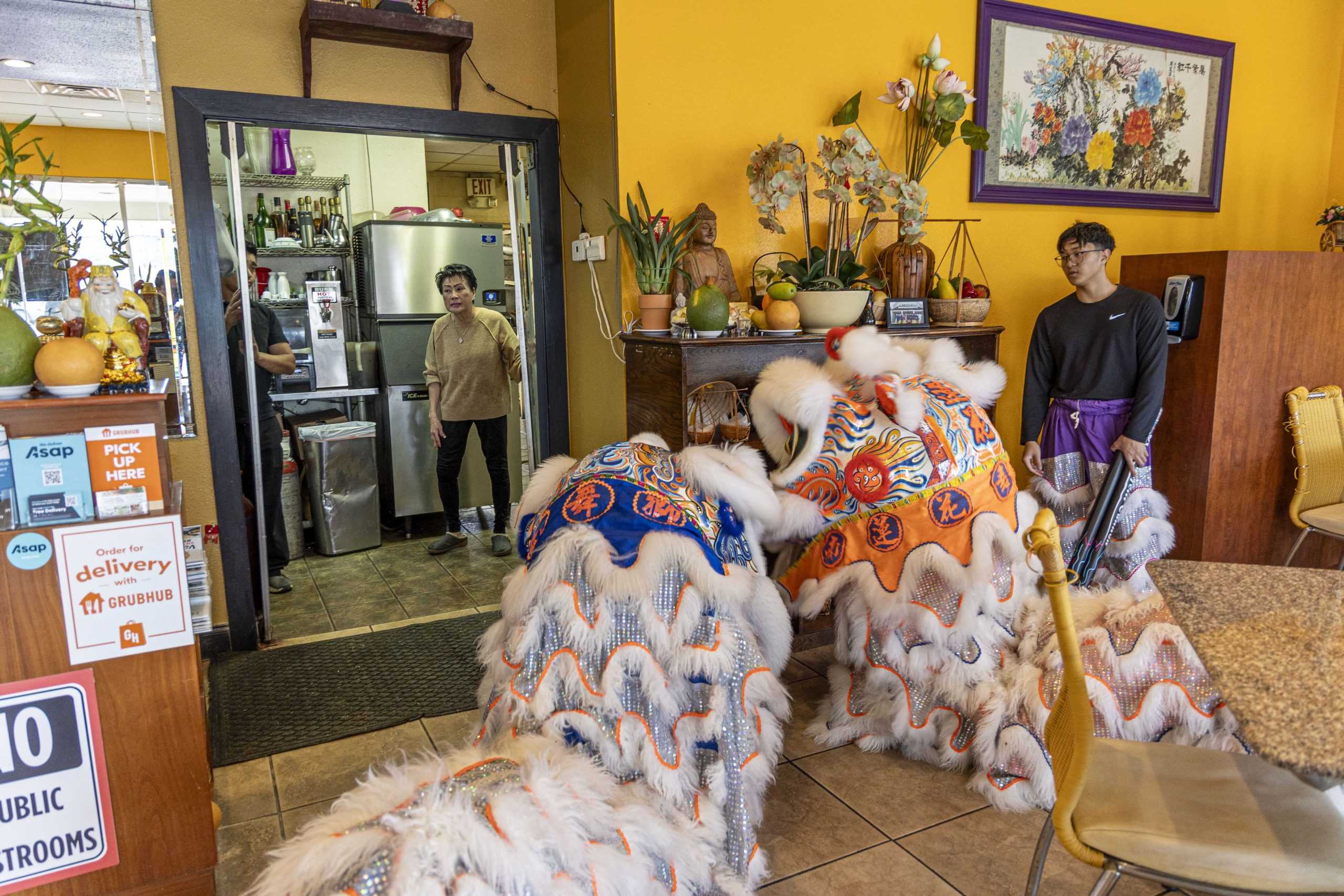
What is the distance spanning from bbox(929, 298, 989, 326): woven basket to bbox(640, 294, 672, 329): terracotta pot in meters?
1.15

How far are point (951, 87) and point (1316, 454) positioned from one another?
227cm

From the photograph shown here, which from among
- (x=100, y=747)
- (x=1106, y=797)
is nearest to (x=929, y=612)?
(x=1106, y=797)

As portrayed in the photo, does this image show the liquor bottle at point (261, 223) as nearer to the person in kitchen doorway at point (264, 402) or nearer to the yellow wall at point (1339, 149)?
the person in kitchen doorway at point (264, 402)

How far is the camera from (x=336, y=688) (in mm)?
3131

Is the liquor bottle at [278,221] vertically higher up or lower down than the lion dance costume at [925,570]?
higher up

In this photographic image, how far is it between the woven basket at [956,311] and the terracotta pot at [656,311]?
1.15 m

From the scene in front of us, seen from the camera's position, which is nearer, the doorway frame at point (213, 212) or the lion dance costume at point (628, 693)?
the lion dance costume at point (628, 693)

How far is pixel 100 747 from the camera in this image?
1.85 m

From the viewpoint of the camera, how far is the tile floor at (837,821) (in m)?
2.01

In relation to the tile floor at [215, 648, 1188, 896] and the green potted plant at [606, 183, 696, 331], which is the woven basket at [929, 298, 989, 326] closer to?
the green potted plant at [606, 183, 696, 331]

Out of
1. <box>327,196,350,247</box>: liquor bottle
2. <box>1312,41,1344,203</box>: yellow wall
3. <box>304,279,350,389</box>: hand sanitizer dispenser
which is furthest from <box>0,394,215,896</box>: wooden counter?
<box>1312,41,1344,203</box>: yellow wall

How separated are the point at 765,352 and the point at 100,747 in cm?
224

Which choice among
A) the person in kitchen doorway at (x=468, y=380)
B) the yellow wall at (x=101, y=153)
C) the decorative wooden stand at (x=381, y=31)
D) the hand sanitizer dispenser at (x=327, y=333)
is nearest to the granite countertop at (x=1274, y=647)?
the decorative wooden stand at (x=381, y=31)

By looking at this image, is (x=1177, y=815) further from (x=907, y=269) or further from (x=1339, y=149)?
(x=1339, y=149)
